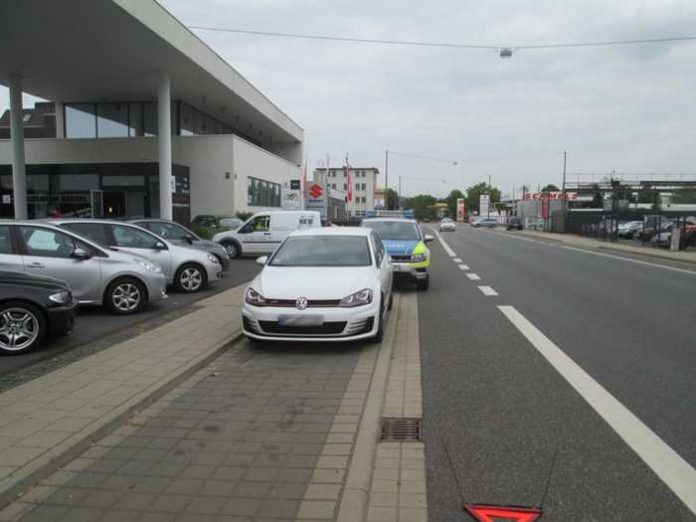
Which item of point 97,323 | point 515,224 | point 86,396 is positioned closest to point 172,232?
point 97,323

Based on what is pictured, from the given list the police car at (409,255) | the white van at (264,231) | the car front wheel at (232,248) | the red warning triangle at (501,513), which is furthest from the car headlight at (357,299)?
the car front wheel at (232,248)

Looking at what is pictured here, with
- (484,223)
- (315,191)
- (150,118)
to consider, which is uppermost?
(150,118)

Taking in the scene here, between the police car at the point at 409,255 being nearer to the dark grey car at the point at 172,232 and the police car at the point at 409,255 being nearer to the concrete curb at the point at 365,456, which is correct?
the dark grey car at the point at 172,232

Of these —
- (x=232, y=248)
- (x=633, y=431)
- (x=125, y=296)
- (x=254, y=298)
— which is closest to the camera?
(x=633, y=431)

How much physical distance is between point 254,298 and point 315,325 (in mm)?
891

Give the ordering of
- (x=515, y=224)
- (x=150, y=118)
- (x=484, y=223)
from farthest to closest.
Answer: (x=484, y=223)
(x=515, y=224)
(x=150, y=118)

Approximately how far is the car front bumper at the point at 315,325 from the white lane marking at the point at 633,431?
7.23ft

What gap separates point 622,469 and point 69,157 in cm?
3753

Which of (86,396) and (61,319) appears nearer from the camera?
(86,396)

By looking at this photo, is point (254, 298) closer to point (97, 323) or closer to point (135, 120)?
point (97, 323)

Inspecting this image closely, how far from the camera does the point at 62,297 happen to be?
7.69 meters

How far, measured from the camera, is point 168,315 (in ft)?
34.0

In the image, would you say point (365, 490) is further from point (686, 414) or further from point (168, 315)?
point (168, 315)

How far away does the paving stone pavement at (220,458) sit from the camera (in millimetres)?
3676
